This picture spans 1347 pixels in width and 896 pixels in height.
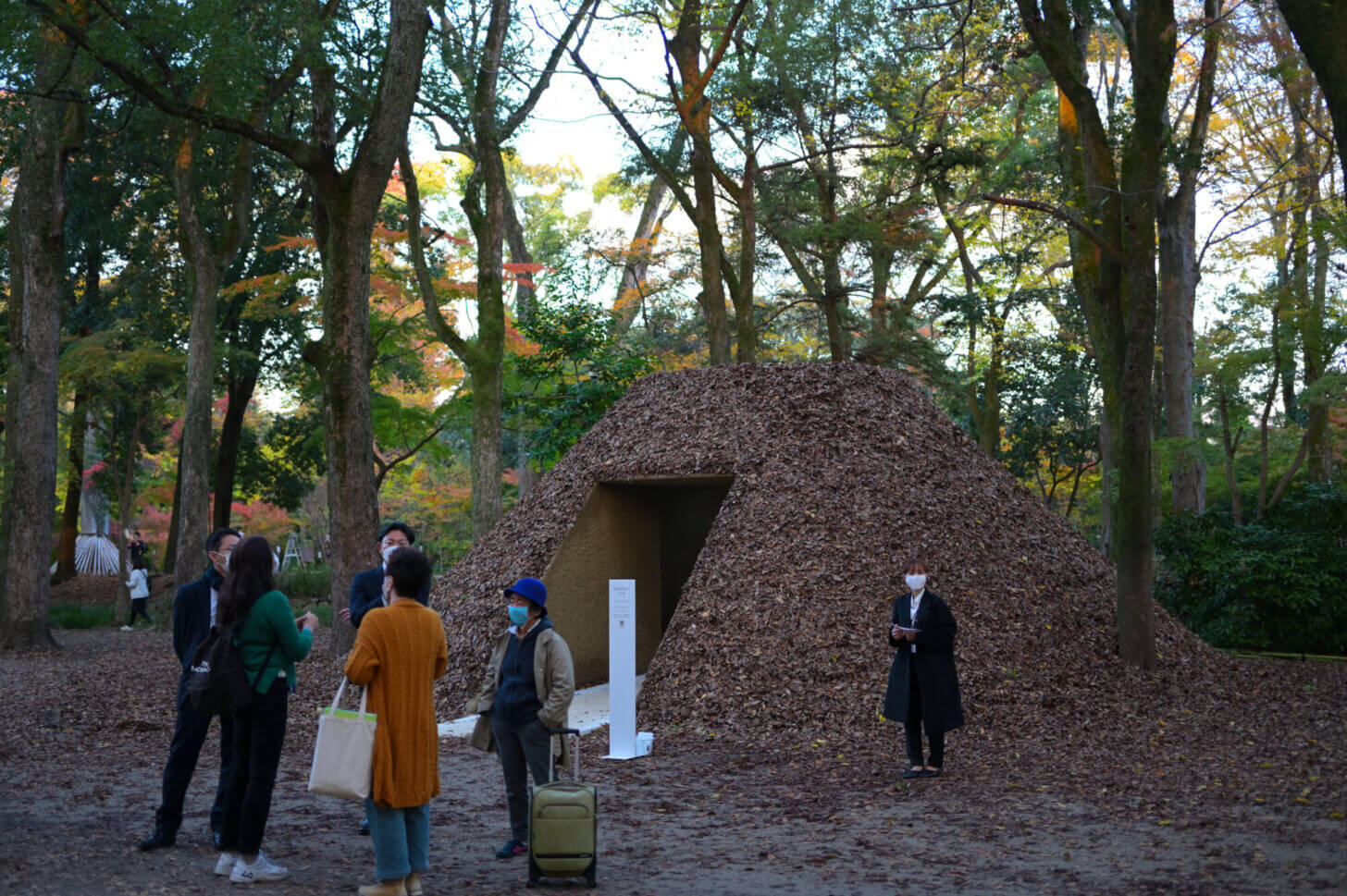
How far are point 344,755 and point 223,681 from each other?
2.77 ft

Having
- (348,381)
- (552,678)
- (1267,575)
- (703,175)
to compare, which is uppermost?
(703,175)

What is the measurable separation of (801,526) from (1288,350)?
34.0ft

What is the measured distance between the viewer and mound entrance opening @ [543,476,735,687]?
11.7m

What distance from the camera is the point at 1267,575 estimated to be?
47.2 ft

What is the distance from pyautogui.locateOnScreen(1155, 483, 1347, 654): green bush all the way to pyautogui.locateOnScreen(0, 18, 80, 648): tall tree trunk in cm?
1611

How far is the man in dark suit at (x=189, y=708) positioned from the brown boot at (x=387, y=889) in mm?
1124

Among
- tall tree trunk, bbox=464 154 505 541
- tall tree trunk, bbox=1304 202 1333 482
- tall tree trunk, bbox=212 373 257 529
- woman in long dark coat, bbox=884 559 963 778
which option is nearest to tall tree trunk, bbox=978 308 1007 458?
tall tree trunk, bbox=1304 202 1333 482

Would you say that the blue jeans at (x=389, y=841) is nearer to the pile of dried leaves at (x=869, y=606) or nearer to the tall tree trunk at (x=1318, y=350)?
the pile of dried leaves at (x=869, y=606)

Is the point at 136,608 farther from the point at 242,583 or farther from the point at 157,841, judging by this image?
the point at 242,583

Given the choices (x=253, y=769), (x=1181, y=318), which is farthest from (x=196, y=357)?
(x=1181, y=318)

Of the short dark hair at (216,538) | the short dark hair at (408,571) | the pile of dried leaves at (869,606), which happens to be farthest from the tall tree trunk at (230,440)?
the short dark hair at (408,571)

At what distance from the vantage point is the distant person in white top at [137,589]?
864 inches

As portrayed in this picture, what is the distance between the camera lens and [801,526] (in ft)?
36.1

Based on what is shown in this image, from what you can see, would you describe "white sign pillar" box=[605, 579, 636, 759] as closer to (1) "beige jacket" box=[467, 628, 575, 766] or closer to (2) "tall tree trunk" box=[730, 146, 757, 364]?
(1) "beige jacket" box=[467, 628, 575, 766]
